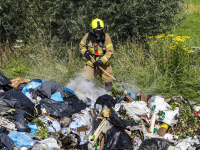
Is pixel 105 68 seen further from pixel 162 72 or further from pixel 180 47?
pixel 180 47

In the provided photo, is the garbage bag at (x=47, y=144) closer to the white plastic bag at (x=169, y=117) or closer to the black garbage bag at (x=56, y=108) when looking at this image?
the black garbage bag at (x=56, y=108)

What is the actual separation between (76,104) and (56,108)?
1.54 feet

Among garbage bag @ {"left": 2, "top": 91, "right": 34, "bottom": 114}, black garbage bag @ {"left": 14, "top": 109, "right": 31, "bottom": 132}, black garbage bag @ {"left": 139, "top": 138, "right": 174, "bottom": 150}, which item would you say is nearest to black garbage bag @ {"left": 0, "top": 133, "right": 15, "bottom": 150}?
black garbage bag @ {"left": 14, "top": 109, "right": 31, "bottom": 132}

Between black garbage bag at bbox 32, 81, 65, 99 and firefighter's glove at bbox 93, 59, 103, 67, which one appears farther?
firefighter's glove at bbox 93, 59, 103, 67

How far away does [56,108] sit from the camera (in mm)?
4559

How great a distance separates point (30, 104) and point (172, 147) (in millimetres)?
2574

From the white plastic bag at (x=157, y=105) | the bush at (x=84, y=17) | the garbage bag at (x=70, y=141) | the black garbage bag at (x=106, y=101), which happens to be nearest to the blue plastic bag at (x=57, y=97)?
the black garbage bag at (x=106, y=101)

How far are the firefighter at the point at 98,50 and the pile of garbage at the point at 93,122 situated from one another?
3.07 feet

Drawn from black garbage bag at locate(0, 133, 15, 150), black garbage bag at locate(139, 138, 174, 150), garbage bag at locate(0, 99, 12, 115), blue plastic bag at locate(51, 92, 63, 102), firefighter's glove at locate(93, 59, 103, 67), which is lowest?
black garbage bag at locate(139, 138, 174, 150)

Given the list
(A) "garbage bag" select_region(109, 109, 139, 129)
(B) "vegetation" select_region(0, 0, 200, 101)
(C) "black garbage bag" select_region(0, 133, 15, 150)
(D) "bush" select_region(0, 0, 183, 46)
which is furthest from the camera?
(D) "bush" select_region(0, 0, 183, 46)

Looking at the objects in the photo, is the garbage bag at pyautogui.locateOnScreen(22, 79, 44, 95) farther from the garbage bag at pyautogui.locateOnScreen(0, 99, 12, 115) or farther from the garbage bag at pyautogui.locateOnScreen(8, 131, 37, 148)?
the garbage bag at pyautogui.locateOnScreen(8, 131, 37, 148)

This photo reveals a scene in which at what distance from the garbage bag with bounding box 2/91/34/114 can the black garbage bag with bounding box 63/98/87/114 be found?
2.47 ft

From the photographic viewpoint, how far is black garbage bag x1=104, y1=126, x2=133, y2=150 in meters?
3.82

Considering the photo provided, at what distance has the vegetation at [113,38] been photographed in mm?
6430
